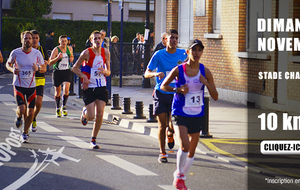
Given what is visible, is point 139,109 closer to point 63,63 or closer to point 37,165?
point 63,63

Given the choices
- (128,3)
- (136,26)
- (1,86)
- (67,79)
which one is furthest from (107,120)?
(128,3)

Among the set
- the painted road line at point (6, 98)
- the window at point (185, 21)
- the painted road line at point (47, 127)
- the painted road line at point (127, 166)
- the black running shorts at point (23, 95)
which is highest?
the window at point (185, 21)

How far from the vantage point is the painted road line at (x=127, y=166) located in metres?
8.03

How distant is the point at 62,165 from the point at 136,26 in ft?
107

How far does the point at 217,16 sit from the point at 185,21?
2393mm

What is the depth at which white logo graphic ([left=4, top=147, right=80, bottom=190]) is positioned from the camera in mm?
7232

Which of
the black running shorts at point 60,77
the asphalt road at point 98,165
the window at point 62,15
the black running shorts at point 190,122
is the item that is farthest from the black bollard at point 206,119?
the window at point 62,15

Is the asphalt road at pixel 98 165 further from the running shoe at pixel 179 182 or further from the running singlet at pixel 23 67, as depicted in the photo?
the running singlet at pixel 23 67

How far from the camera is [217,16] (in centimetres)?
1838

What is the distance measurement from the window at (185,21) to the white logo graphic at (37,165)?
1116 centimetres

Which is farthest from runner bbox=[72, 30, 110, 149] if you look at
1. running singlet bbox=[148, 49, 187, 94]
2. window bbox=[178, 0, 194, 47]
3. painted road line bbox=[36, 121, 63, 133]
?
window bbox=[178, 0, 194, 47]

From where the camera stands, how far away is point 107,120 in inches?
558

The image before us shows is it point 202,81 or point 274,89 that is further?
point 274,89

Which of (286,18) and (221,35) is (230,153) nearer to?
(286,18)
